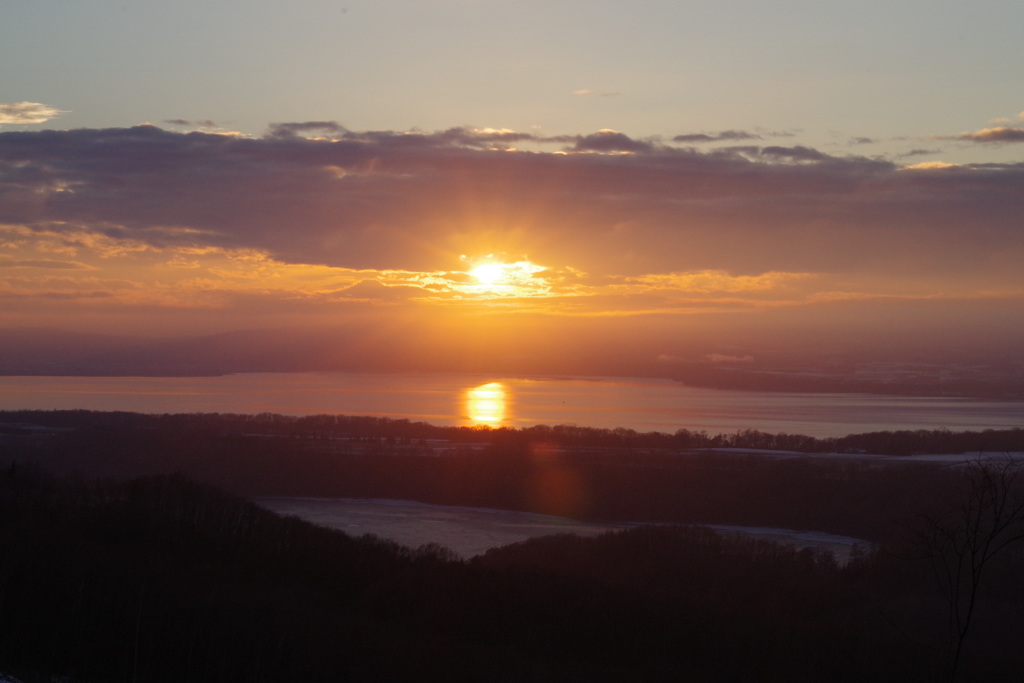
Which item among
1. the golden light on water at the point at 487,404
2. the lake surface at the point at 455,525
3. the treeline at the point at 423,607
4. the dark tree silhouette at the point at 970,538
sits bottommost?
the lake surface at the point at 455,525

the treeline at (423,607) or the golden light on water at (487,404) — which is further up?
the golden light on water at (487,404)

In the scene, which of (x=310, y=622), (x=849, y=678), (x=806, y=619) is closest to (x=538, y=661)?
(x=310, y=622)

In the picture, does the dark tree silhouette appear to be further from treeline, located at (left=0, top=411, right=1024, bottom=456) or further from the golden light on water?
the golden light on water

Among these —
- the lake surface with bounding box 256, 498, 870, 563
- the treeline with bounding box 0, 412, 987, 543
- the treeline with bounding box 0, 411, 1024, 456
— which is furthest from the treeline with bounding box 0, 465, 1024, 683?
the treeline with bounding box 0, 411, 1024, 456

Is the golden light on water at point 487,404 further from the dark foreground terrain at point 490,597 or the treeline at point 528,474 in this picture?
the dark foreground terrain at point 490,597

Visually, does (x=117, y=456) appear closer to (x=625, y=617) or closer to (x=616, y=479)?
(x=616, y=479)

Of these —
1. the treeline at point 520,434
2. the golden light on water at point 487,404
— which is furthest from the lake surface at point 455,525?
the golden light on water at point 487,404
